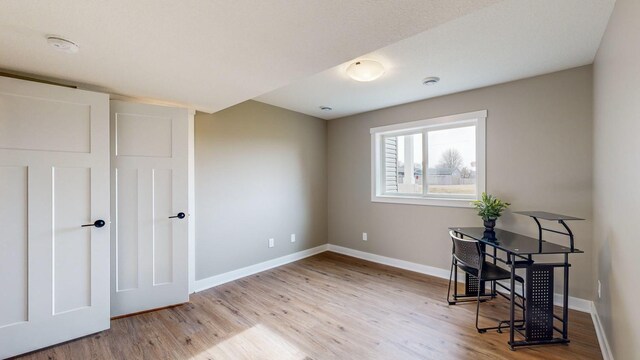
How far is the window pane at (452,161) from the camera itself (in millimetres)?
3477

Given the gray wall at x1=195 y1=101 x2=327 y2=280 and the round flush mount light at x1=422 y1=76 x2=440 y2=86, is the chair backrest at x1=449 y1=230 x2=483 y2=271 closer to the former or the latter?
the round flush mount light at x1=422 y1=76 x2=440 y2=86

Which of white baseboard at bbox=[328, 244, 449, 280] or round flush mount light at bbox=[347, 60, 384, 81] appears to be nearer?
round flush mount light at bbox=[347, 60, 384, 81]

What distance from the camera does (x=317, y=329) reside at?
7.97ft

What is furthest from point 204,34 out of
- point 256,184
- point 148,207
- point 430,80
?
point 256,184

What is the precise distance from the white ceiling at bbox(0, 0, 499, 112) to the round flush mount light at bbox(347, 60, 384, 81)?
2.23ft

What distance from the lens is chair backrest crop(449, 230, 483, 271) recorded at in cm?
244

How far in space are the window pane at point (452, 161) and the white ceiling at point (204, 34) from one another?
239 centimetres

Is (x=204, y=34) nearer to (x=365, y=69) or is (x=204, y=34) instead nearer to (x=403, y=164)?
(x=365, y=69)

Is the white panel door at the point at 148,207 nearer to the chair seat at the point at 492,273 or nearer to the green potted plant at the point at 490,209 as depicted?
the chair seat at the point at 492,273

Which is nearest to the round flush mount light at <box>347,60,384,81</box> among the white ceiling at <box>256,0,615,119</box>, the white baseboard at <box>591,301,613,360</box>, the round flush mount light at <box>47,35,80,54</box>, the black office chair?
the white ceiling at <box>256,0,615,119</box>

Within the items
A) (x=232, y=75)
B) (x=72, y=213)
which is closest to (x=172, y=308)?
(x=72, y=213)

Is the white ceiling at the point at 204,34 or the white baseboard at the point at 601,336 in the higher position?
the white ceiling at the point at 204,34

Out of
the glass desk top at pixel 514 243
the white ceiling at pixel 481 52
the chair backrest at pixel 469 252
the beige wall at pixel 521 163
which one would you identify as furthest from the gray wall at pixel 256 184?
the chair backrest at pixel 469 252

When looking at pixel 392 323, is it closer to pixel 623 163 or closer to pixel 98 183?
pixel 623 163
